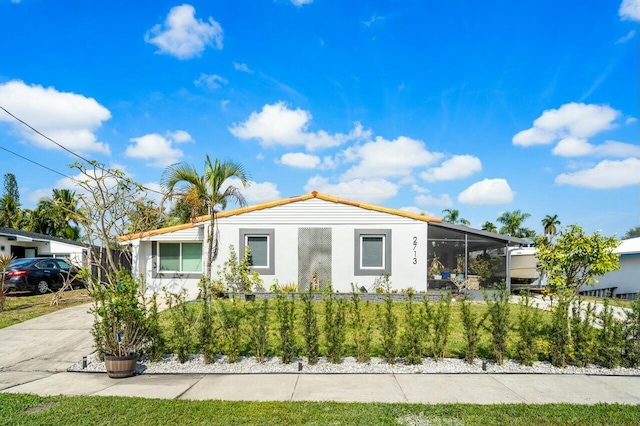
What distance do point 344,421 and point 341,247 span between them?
34.2 feet

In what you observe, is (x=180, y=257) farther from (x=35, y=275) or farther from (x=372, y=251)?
(x=372, y=251)

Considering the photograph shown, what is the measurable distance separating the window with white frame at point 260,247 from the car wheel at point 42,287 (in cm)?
856

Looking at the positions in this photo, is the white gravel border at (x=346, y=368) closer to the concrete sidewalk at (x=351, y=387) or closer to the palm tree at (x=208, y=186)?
the concrete sidewalk at (x=351, y=387)

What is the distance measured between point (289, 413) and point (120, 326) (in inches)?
121

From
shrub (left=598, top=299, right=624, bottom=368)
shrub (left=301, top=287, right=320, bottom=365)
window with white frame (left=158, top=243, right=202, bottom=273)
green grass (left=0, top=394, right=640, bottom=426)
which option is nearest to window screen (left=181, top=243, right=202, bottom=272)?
window with white frame (left=158, top=243, right=202, bottom=273)

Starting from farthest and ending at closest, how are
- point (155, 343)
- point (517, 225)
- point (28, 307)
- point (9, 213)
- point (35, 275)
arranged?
point (517, 225), point (9, 213), point (35, 275), point (28, 307), point (155, 343)

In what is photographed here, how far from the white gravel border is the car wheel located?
12382 millimetres

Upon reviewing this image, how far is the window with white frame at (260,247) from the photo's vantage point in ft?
47.7

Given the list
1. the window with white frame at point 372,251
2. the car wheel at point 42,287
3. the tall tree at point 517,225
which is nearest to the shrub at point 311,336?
the window with white frame at point 372,251

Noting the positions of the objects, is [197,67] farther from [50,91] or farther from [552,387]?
[552,387]

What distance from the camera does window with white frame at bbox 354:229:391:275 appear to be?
1443 cm

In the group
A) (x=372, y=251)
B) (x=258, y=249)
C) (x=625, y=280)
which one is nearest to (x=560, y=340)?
(x=372, y=251)

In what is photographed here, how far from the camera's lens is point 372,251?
14594 mm

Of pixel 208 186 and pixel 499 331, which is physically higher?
pixel 208 186
